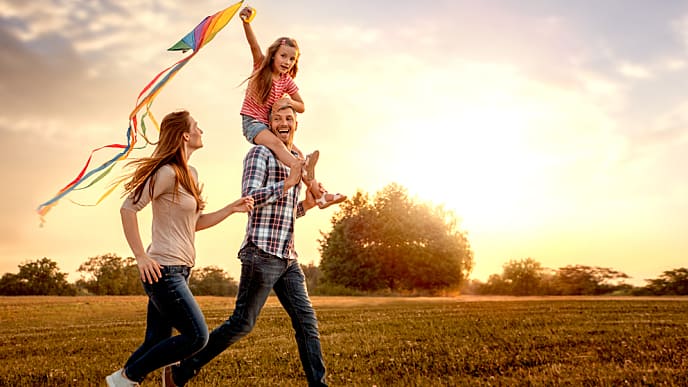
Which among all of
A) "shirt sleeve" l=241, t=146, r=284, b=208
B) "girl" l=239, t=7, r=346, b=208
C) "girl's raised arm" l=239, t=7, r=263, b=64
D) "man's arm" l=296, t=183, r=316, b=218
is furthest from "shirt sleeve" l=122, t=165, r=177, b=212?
"girl's raised arm" l=239, t=7, r=263, b=64

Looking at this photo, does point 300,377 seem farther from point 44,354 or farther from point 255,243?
point 44,354

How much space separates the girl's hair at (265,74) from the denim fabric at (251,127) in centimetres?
19

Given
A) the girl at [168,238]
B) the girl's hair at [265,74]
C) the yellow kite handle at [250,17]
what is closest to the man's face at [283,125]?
the girl's hair at [265,74]

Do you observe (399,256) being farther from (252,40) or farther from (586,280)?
(252,40)

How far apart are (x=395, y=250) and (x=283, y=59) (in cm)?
3170

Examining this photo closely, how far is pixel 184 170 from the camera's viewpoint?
4.73 meters

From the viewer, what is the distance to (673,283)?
2508cm

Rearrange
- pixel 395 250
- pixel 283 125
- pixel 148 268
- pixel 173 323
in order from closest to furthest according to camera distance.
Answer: pixel 148 268
pixel 173 323
pixel 283 125
pixel 395 250

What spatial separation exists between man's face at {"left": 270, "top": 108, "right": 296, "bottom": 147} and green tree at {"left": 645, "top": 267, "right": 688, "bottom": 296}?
78.1 ft

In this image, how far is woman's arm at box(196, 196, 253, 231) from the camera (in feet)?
15.5

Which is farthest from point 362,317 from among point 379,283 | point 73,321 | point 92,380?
point 379,283

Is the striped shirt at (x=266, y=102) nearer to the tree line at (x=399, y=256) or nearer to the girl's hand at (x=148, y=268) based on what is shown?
the girl's hand at (x=148, y=268)

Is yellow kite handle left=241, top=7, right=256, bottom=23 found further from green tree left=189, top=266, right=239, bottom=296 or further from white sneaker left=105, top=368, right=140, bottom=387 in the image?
green tree left=189, top=266, right=239, bottom=296

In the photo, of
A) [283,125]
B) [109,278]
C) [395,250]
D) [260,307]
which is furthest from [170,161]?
[395,250]
